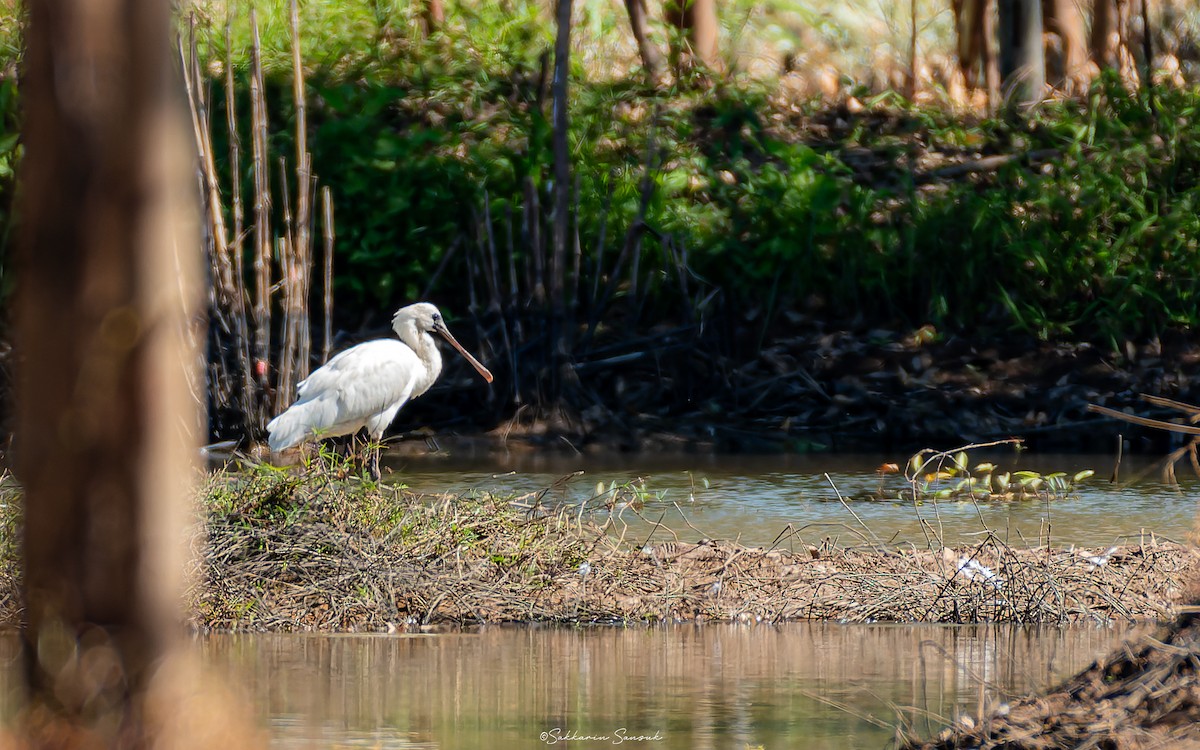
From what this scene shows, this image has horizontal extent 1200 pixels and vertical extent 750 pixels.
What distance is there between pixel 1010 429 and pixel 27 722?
1016cm

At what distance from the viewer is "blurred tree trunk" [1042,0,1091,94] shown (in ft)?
60.2

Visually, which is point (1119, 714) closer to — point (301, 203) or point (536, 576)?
point (536, 576)

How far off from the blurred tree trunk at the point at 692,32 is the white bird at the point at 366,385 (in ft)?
22.7

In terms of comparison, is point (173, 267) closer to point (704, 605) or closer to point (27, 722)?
point (27, 722)

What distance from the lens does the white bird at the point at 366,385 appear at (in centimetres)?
963

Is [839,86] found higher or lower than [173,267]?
higher

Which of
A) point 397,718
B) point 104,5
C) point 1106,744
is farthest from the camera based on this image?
point 397,718

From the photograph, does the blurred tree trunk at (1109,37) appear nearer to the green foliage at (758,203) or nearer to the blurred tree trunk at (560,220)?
the green foliage at (758,203)

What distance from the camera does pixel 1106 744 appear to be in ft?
12.3

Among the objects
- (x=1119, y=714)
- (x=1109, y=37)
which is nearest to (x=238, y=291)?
(x=1119, y=714)

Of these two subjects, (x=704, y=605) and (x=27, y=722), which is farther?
(x=704, y=605)

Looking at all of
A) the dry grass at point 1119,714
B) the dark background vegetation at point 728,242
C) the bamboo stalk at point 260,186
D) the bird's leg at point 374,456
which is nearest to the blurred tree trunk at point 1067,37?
the dark background vegetation at point 728,242

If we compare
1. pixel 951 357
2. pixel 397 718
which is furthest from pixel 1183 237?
pixel 397 718

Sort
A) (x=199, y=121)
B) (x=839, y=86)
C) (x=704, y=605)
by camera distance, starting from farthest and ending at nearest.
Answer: (x=839, y=86)
(x=199, y=121)
(x=704, y=605)
